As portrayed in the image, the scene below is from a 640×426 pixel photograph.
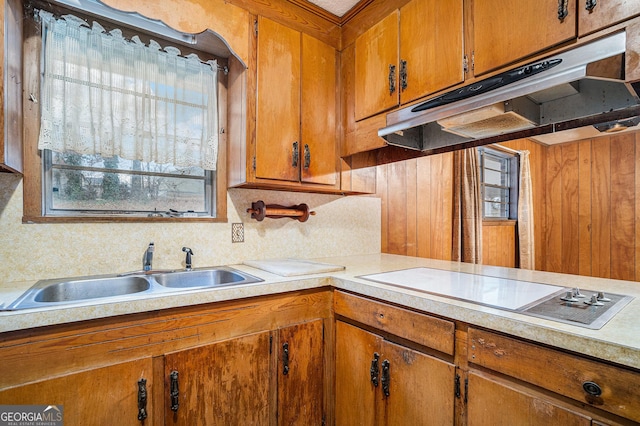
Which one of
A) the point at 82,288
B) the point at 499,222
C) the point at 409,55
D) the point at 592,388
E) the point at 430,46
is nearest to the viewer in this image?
the point at 592,388

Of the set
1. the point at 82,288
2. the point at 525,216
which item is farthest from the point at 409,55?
the point at 525,216

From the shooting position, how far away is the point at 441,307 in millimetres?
1111

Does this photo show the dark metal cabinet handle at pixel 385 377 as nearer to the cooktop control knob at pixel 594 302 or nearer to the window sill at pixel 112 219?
the cooktop control knob at pixel 594 302

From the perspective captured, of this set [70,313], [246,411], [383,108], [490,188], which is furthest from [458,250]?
[70,313]

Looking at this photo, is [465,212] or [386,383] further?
[465,212]

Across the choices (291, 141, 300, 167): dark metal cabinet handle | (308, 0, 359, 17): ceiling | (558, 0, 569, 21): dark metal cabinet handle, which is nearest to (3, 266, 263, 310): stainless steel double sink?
(291, 141, 300, 167): dark metal cabinet handle

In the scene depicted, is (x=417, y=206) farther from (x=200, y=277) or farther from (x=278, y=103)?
(x=200, y=277)

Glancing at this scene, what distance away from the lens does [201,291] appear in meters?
1.25

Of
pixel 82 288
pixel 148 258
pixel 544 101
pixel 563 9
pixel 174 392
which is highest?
pixel 563 9

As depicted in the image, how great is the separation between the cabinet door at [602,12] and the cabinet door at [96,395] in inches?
76.7

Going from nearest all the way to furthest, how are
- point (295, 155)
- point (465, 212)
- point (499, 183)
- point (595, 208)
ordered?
point (295, 155)
point (465, 212)
point (595, 208)
point (499, 183)

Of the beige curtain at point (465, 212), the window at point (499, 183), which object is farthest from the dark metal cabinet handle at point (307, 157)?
the window at point (499, 183)

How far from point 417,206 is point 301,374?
5.96 feet
